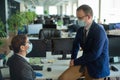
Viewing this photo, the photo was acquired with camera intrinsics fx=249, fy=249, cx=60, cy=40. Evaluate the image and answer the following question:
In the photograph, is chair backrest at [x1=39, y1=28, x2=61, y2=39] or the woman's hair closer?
the woman's hair

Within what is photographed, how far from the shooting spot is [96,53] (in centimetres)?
321

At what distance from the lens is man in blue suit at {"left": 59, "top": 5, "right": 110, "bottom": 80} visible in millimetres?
3215

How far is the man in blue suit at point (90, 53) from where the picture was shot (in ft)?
10.5

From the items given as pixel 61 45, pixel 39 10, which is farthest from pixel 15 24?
pixel 39 10

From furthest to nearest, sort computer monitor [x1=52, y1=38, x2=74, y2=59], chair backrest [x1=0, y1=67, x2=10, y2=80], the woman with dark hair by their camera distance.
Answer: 1. computer monitor [x1=52, y1=38, x2=74, y2=59]
2. chair backrest [x1=0, y1=67, x2=10, y2=80]
3. the woman with dark hair

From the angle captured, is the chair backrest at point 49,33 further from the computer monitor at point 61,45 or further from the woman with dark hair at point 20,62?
the woman with dark hair at point 20,62

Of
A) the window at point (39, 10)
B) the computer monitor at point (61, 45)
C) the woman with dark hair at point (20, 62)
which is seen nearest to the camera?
the woman with dark hair at point (20, 62)

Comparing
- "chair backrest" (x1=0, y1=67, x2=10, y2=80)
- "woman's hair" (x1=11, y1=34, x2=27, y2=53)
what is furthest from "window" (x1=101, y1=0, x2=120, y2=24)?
"woman's hair" (x1=11, y1=34, x2=27, y2=53)

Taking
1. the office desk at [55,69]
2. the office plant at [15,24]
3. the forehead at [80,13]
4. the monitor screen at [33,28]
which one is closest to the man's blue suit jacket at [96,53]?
the forehead at [80,13]

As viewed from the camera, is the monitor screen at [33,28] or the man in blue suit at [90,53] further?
the monitor screen at [33,28]

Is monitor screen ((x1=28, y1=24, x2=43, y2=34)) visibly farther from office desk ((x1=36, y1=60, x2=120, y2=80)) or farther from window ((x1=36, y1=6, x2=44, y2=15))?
window ((x1=36, y1=6, x2=44, y2=15))

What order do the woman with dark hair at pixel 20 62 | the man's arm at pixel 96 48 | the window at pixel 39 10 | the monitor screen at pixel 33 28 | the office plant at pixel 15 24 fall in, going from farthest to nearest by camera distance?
the window at pixel 39 10, the monitor screen at pixel 33 28, the office plant at pixel 15 24, the man's arm at pixel 96 48, the woman with dark hair at pixel 20 62

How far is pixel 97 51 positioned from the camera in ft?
10.5

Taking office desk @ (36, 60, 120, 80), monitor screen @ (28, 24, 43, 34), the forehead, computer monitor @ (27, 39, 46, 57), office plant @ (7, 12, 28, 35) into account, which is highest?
the forehead
